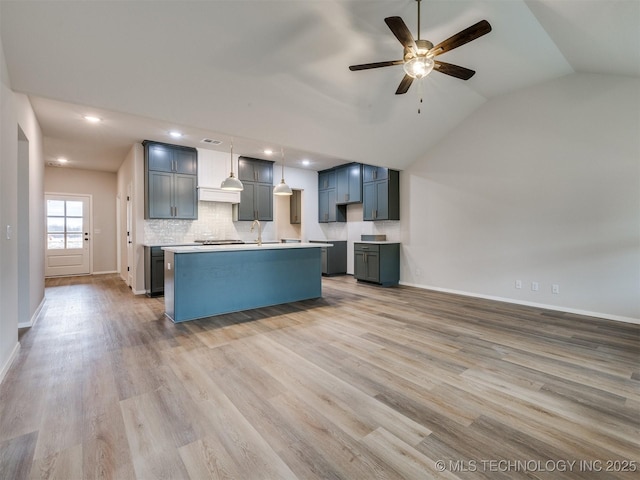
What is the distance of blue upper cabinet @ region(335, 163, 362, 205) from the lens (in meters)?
7.19

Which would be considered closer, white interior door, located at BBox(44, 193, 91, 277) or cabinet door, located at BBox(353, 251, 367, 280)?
cabinet door, located at BBox(353, 251, 367, 280)

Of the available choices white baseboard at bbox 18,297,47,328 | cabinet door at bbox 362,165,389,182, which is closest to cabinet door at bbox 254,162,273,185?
cabinet door at bbox 362,165,389,182

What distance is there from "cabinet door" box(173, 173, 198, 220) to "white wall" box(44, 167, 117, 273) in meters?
3.86

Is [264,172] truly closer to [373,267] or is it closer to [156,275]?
[156,275]


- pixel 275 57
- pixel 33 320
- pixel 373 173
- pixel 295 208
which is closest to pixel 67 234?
pixel 33 320

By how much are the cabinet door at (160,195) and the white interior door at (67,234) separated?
3910mm

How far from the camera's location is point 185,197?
597 cm

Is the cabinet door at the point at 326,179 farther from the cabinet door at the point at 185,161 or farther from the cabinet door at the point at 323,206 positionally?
the cabinet door at the point at 185,161

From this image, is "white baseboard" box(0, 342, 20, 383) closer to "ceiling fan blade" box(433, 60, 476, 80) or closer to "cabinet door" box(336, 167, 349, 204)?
"ceiling fan blade" box(433, 60, 476, 80)

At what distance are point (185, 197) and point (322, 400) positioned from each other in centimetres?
512

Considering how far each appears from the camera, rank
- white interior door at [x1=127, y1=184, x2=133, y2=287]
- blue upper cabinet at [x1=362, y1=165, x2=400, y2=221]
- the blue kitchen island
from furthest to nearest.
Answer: blue upper cabinet at [x1=362, y1=165, x2=400, y2=221] → white interior door at [x1=127, y1=184, x2=133, y2=287] → the blue kitchen island

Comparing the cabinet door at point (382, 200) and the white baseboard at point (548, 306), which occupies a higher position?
the cabinet door at point (382, 200)

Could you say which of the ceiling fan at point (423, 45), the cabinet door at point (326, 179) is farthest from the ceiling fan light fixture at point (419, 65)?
the cabinet door at point (326, 179)

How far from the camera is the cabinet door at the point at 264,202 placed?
6.91m
